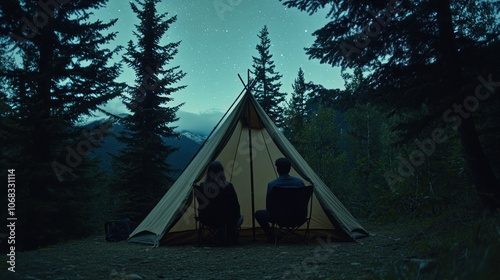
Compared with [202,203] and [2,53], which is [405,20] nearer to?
[202,203]

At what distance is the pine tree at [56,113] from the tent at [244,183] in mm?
3568

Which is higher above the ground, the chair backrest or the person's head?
the person's head

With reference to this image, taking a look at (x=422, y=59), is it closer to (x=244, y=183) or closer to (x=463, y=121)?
(x=463, y=121)

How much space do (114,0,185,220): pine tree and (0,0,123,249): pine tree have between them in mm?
2998

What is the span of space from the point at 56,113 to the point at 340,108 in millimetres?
8088

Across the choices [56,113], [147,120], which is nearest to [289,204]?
[56,113]

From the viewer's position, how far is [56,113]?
982 cm

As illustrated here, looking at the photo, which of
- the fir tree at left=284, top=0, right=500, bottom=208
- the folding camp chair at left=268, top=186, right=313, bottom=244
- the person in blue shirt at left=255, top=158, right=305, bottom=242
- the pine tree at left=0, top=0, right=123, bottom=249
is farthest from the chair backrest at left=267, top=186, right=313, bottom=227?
the pine tree at left=0, top=0, right=123, bottom=249

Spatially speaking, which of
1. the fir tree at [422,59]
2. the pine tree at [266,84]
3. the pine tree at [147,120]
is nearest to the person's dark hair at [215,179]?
the fir tree at [422,59]

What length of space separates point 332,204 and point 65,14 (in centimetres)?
910

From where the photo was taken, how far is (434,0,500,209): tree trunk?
16.2ft

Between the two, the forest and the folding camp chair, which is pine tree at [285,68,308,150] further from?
the folding camp chair

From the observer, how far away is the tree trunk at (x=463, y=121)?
493 centimetres

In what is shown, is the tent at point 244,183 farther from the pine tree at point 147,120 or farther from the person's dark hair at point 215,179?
the pine tree at point 147,120
